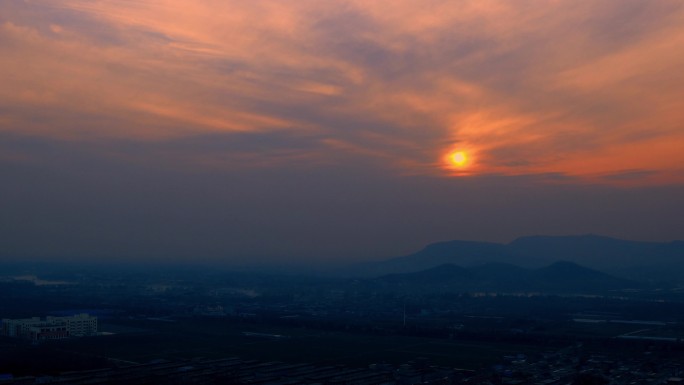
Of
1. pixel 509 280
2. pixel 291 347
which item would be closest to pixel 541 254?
pixel 509 280

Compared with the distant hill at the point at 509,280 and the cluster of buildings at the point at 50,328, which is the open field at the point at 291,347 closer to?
the cluster of buildings at the point at 50,328

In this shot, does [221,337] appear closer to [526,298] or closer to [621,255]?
[526,298]

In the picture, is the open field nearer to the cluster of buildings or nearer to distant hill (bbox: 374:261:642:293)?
the cluster of buildings

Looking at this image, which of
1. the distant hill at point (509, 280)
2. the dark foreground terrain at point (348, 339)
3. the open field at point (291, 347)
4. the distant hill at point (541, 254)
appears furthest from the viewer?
the distant hill at point (541, 254)

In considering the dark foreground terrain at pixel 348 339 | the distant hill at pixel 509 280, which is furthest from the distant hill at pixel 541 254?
the dark foreground terrain at pixel 348 339

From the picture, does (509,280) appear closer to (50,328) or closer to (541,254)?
(50,328)

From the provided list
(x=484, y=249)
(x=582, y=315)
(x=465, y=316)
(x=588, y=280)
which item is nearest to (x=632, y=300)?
(x=582, y=315)
